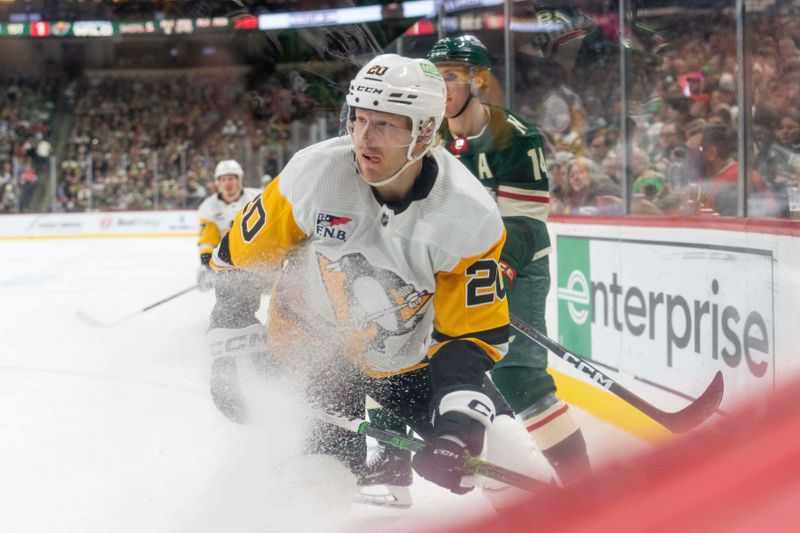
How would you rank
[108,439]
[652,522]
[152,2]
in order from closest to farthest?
1. [652,522]
2. [108,439]
3. [152,2]

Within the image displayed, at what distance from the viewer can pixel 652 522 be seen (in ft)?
1.60

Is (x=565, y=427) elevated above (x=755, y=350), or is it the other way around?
(x=755, y=350)

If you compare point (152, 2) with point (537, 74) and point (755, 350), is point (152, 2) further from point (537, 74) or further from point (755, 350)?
point (755, 350)

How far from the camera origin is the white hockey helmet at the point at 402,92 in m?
1.72

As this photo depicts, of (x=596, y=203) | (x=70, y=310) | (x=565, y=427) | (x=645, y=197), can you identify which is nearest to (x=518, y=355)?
(x=565, y=427)

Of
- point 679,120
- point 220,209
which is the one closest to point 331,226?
point 679,120

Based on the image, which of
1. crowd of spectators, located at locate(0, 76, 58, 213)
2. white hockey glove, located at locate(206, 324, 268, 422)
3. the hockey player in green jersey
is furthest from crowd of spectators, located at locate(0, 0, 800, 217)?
crowd of spectators, located at locate(0, 76, 58, 213)

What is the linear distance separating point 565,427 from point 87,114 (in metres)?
14.6

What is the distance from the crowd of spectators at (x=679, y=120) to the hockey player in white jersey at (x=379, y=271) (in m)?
1.41

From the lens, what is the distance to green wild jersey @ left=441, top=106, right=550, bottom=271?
2.63 meters

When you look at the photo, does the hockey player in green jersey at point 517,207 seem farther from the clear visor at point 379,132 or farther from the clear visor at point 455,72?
the clear visor at point 379,132

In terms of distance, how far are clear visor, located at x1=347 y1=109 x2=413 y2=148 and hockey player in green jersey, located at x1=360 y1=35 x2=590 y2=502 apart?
34.7 inches

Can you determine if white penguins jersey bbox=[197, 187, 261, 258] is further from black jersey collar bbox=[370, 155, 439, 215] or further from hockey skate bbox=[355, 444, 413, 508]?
black jersey collar bbox=[370, 155, 439, 215]

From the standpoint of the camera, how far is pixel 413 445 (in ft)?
6.26
